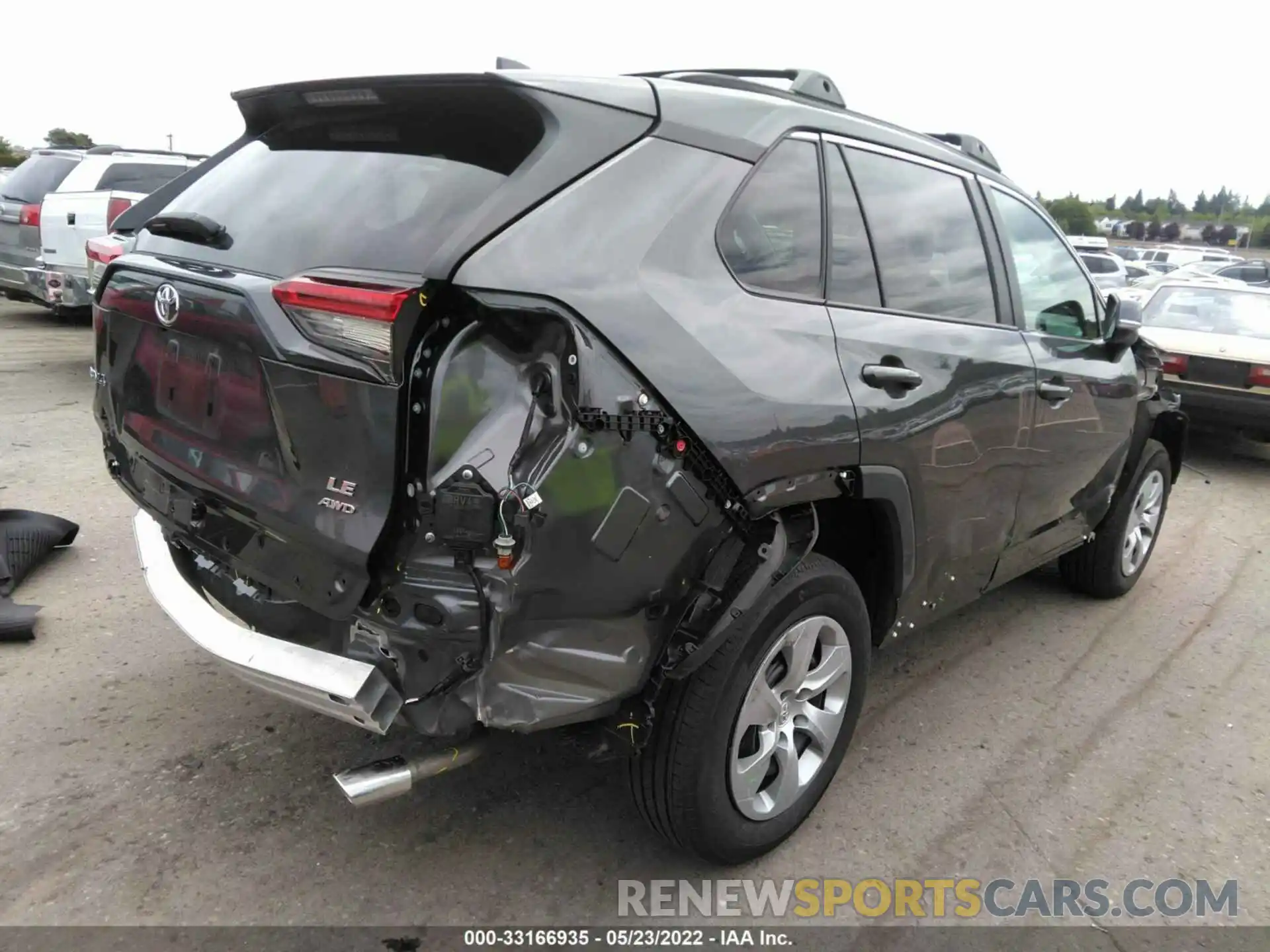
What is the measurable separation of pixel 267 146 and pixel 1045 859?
10.3 ft

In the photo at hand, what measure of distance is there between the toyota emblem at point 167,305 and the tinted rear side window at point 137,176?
27.8ft

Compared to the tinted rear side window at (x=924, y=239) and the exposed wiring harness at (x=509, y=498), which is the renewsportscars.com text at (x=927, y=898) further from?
the tinted rear side window at (x=924, y=239)

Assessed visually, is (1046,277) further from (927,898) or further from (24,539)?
(24,539)

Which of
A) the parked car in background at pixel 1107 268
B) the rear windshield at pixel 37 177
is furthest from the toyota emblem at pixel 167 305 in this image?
the parked car in background at pixel 1107 268

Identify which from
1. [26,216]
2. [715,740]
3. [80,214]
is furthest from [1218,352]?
[26,216]

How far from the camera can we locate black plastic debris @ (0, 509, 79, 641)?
147 inches

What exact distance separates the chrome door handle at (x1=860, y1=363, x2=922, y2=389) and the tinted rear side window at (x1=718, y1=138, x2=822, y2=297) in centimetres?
26

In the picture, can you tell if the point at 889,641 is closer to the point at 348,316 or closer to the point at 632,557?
the point at 632,557

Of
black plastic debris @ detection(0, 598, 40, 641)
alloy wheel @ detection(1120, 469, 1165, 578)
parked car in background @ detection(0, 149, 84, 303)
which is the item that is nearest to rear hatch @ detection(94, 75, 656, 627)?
black plastic debris @ detection(0, 598, 40, 641)

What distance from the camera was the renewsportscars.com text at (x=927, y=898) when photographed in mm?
2584

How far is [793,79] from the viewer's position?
2.89 metres

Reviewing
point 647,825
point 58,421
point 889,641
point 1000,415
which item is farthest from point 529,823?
point 58,421

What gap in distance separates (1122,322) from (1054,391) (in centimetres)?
86

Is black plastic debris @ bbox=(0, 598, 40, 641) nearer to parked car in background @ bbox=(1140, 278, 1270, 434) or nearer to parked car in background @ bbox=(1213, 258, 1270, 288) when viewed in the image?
parked car in background @ bbox=(1140, 278, 1270, 434)
